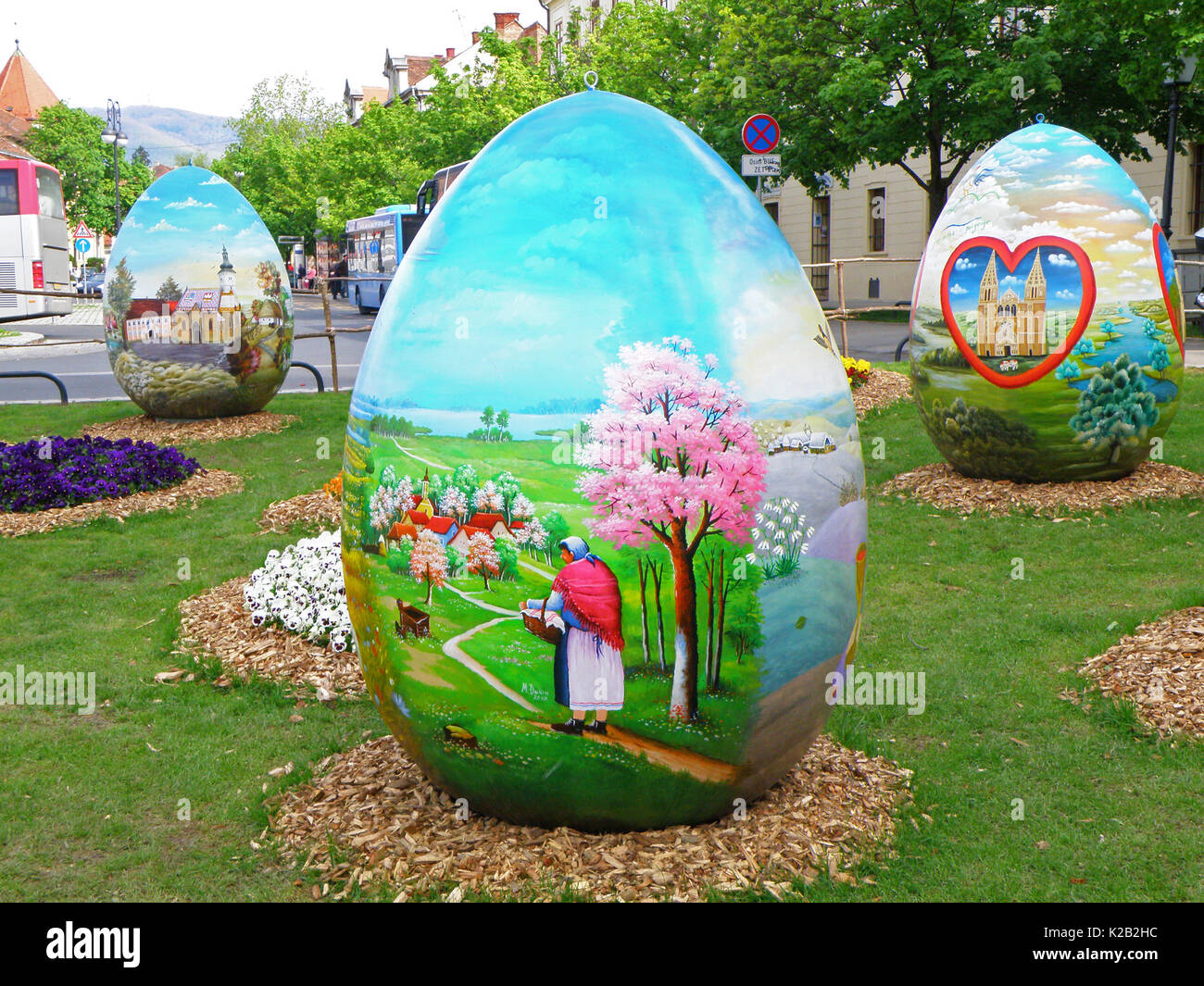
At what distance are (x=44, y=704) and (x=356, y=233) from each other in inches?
1643

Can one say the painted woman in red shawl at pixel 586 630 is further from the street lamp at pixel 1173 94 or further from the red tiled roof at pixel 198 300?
the street lamp at pixel 1173 94

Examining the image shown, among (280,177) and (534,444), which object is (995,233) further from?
(280,177)

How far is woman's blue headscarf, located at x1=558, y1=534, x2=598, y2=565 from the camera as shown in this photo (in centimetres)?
402

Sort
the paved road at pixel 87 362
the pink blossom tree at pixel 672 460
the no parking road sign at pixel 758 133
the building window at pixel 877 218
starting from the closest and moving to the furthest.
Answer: the pink blossom tree at pixel 672 460, the no parking road sign at pixel 758 133, the paved road at pixel 87 362, the building window at pixel 877 218

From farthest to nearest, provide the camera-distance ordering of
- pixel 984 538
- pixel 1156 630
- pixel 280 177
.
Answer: pixel 280 177
pixel 984 538
pixel 1156 630

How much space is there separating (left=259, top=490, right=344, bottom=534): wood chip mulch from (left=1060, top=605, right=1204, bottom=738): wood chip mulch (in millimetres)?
6134

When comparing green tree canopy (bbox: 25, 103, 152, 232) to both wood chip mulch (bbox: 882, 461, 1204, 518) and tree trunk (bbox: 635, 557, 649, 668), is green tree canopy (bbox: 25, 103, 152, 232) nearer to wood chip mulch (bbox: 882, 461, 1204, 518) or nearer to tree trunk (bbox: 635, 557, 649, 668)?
wood chip mulch (bbox: 882, 461, 1204, 518)

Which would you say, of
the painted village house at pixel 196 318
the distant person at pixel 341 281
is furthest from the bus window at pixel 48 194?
the painted village house at pixel 196 318

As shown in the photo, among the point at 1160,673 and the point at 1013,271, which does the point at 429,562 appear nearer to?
the point at 1160,673

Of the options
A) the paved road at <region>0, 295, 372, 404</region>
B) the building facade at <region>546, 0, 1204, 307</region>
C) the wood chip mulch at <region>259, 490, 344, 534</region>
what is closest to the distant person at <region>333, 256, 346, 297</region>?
the paved road at <region>0, 295, 372, 404</region>

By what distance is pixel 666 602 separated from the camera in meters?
4.04

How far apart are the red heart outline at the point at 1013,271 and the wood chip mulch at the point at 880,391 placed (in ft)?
16.8

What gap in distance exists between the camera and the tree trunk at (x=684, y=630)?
4.03 meters
